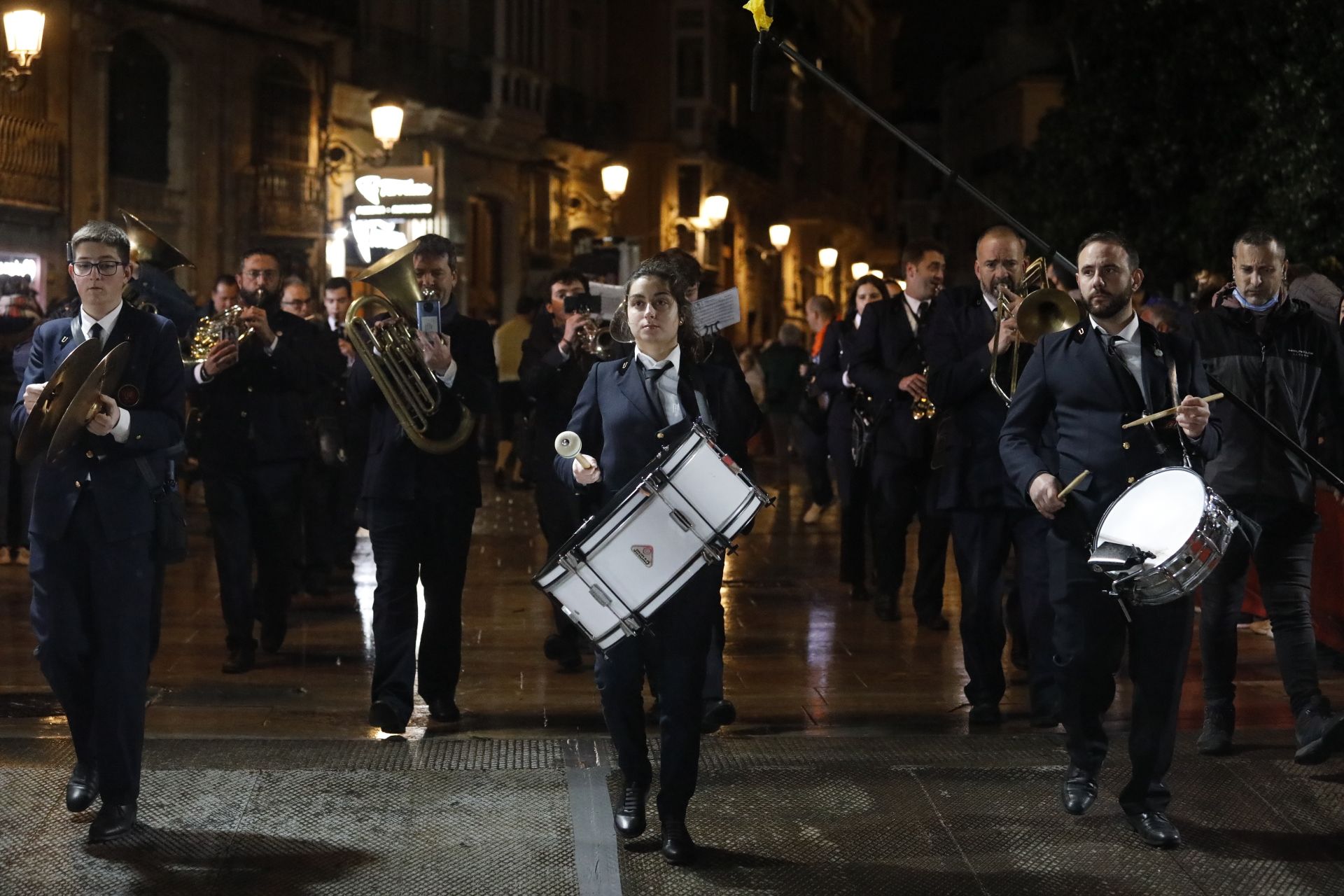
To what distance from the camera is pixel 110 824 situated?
577 centimetres

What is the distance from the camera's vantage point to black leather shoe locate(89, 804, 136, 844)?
5.75 m

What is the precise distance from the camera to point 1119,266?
19.9 feet

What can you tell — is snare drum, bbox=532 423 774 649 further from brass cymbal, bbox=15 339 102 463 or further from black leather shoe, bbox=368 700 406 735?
black leather shoe, bbox=368 700 406 735

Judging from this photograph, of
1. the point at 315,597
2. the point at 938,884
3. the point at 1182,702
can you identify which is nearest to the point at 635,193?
the point at 315,597

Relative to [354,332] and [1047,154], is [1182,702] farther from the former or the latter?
[1047,154]

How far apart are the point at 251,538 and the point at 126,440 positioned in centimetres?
329

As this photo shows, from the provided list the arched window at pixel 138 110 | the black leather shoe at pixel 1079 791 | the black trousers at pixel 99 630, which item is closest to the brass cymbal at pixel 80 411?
the black trousers at pixel 99 630

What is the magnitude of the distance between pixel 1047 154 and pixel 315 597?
18.3 m

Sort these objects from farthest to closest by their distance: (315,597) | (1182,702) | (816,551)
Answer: (816,551) → (315,597) → (1182,702)

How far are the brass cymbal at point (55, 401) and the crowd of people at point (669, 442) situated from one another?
107mm

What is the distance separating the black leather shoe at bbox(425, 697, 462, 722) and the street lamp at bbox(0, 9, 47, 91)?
37.5 feet

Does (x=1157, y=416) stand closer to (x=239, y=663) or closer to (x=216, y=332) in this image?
(x=239, y=663)

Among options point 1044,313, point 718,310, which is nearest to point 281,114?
point 718,310

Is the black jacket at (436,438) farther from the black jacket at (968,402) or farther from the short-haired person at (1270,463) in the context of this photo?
the short-haired person at (1270,463)
